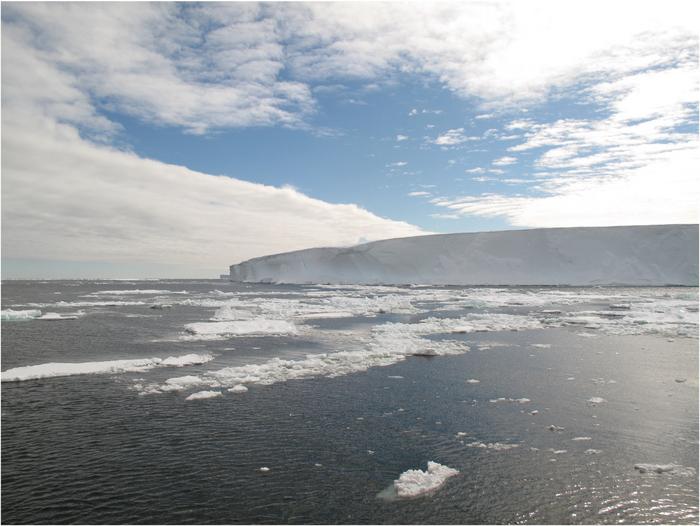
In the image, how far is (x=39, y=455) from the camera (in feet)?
17.2

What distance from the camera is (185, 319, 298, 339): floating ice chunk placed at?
580 inches

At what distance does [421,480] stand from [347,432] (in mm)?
1674

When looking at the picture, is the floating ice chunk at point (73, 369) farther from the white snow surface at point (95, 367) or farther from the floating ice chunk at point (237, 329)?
the floating ice chunk at point (237, 329)

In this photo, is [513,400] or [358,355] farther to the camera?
[358,355]

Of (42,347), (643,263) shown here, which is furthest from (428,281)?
(42,347)

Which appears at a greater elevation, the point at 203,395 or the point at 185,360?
the point at 185,360

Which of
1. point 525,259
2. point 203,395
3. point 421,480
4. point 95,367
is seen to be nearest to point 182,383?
point 203,395

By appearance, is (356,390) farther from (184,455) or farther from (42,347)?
(42,347)

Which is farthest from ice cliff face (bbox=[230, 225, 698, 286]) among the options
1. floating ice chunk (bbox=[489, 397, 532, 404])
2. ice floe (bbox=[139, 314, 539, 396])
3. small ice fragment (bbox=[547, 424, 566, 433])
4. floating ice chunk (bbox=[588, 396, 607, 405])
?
small ice fragment (bbox=[547, 424, 566, 433])

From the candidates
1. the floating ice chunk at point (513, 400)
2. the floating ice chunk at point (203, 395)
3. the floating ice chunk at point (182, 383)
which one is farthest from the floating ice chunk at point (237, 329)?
the floating ice chunk at point (513, 400)

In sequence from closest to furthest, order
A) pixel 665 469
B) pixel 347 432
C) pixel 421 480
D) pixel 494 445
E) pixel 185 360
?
pixel 421 480 < pixel 665 469 < pixel 494 445 < pixel 347 432 < pixel 185 360

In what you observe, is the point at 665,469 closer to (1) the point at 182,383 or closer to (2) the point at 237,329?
(1) the point at 182,383

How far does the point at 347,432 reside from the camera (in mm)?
6129

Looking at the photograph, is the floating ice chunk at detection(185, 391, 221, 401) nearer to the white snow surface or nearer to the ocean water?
the ocean water
